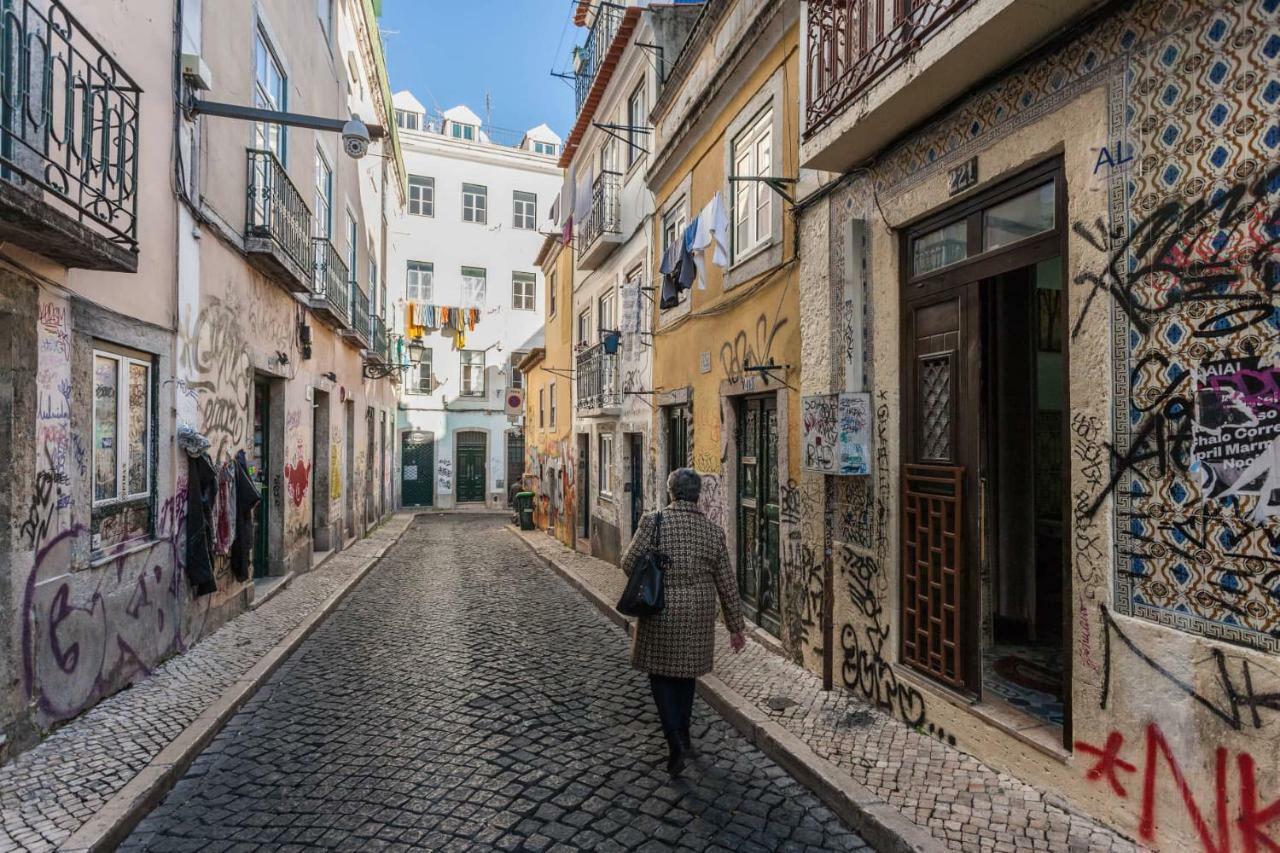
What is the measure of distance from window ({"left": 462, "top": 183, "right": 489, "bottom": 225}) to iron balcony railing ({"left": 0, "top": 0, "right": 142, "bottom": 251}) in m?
25.1

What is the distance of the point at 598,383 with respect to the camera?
1376 cm

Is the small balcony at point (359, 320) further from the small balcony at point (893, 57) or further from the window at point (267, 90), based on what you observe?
the small balcony at point (893, 57)

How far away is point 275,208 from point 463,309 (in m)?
18.9

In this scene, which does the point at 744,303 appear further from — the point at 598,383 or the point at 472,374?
the point at 472,374

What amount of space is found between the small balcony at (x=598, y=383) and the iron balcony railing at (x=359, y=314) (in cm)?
471

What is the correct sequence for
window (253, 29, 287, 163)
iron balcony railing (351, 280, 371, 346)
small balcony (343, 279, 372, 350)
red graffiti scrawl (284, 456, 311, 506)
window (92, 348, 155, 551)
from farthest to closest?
iron balcony railing (351, 280, 371, 346), small balcony (343, 279, 372, 350), red graffiti scrawl (284, 456, 311, 506), window (253, 29, 287, 163), window (92, 348, 155, 551)

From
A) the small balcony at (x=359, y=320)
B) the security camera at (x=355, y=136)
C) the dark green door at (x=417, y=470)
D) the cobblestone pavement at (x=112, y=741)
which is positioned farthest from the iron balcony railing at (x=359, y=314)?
the dark green door at (x=417, y=470)

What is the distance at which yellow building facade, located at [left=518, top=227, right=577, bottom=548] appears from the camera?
17.0 m

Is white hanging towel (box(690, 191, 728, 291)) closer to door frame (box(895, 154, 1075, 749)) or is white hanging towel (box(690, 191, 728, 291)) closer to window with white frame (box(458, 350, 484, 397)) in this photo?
door frame (box(895, 154, 1075, 749))

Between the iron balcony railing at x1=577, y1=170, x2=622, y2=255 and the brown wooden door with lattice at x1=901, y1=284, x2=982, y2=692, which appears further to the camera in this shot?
the iron balcony railing at x1=577, y1=170, x2=622, y2=255

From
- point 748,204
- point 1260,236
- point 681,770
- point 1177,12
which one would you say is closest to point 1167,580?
point 1260,236

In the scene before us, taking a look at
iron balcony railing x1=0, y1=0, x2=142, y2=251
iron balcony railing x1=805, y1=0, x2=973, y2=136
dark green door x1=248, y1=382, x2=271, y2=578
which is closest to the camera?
iron balcony railing x1=0, y1=0, x2=142, y2=251

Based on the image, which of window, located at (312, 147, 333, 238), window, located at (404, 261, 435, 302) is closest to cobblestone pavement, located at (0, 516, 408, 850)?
window, located at (312, 147, 333, 238)

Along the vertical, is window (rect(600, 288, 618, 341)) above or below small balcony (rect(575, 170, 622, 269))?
below
